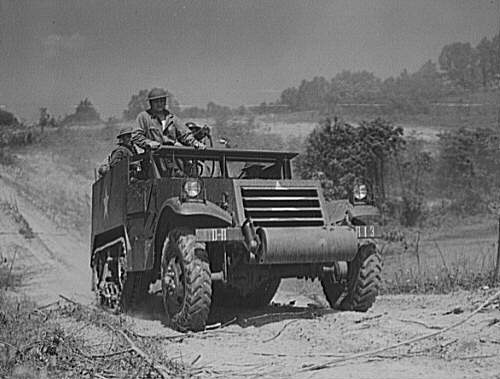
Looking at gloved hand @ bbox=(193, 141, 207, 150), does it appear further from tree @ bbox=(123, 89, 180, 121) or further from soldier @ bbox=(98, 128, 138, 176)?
tree @ bbox=(123, 89, 180, 121)

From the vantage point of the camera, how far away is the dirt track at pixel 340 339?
5566 millimetres

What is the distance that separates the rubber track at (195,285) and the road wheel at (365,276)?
1.73 meters

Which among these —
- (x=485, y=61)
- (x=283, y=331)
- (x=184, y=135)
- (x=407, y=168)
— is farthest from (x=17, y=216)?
(x=485, y=61)

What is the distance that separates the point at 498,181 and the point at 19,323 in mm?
20130

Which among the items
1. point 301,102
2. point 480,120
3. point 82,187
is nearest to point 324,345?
point 82,187

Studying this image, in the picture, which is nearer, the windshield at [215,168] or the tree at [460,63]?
the windshield at [215,168]

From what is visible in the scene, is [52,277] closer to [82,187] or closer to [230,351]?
[230,351]

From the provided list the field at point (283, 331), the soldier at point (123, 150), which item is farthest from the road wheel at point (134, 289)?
the soldier at point (123, 150)

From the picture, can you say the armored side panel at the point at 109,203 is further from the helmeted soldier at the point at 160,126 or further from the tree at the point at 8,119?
the tree at the point at 8,119

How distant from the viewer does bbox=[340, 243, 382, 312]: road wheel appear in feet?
27.5

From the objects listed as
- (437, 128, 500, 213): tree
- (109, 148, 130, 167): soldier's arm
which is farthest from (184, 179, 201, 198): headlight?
(437, 128, 500, 213): tree

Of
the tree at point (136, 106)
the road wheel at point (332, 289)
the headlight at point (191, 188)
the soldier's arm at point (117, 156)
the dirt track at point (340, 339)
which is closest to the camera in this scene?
the dirt track at point (340, 339)

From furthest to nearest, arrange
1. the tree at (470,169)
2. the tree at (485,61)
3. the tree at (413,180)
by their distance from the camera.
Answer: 1. the tree at (485,61)
2. the tree at (470,169)
3. the tree at (413,180)

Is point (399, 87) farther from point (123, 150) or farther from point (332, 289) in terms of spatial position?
point (332, 289)
